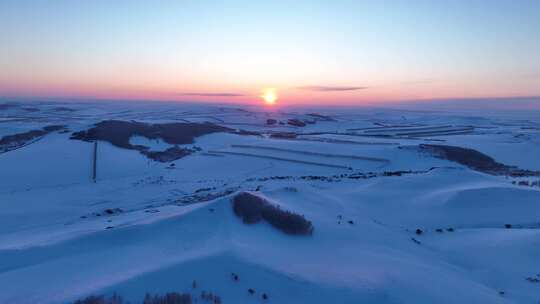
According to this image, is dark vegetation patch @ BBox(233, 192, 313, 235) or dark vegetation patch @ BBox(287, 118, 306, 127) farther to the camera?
dark vegetation patch @ BBox(287, 118, 306, 127)

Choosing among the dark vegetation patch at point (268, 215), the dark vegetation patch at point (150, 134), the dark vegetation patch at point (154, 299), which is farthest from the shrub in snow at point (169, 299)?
the dark vegetation patch at point (150, 134)

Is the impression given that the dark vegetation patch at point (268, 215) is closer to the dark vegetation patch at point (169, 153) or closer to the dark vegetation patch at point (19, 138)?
the dark vegetation patch at point (169, 153)

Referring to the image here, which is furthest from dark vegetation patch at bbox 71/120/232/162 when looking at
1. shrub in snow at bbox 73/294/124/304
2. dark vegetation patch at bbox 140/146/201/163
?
shrub in snow at bbox 73/294/124/304

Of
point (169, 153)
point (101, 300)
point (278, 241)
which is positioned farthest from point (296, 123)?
point (101, 300)

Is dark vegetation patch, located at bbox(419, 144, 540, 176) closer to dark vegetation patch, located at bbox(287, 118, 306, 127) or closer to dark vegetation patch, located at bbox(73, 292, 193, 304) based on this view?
dark vegetation patch, located at bbox(73, 292, 193, 304)

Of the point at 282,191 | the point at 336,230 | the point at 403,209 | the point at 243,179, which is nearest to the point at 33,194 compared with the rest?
the point at 243,179

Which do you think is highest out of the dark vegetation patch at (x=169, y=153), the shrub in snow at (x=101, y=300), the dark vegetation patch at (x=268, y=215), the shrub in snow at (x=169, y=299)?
the dark vegetation patch at (x=268, y=215)
